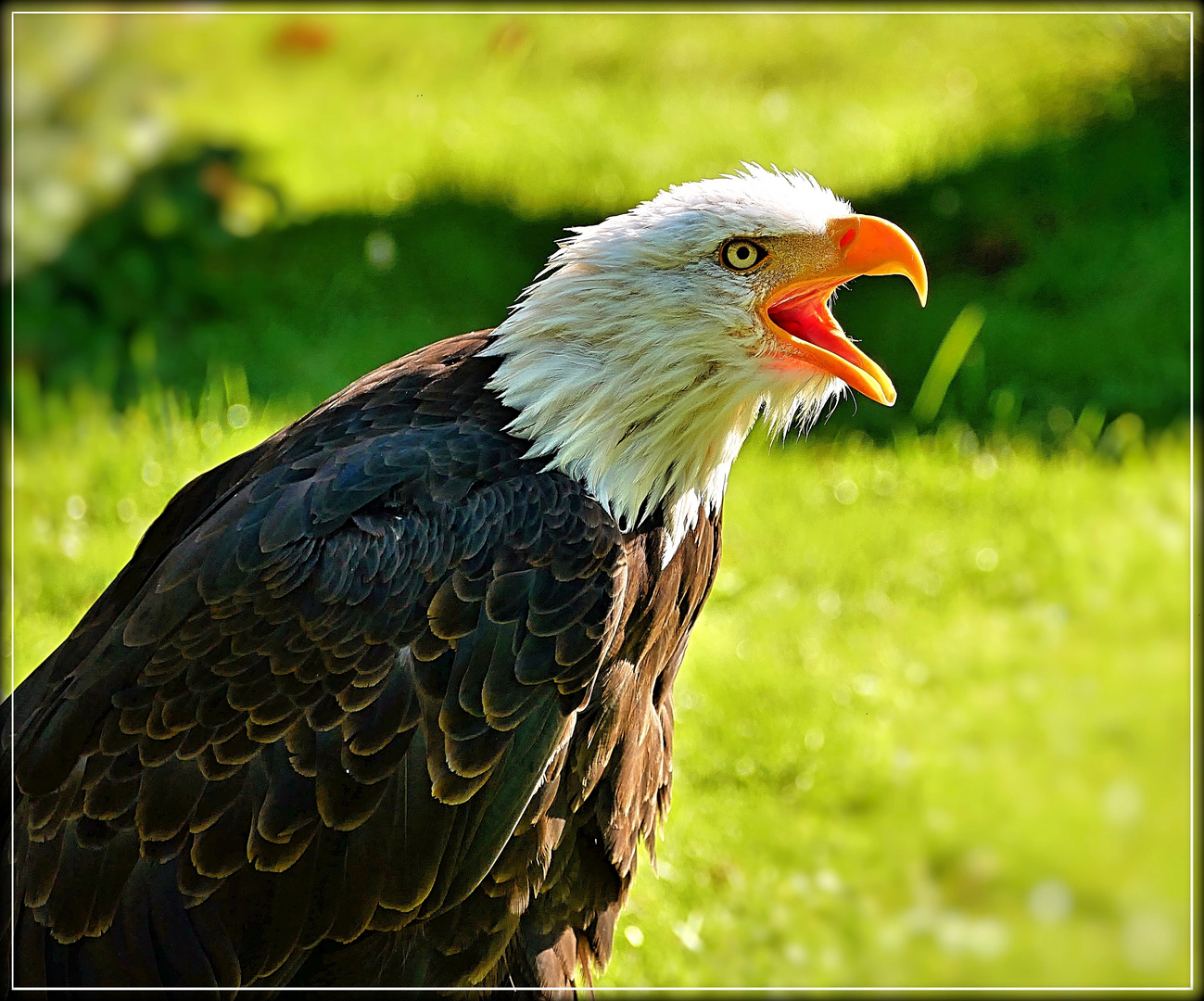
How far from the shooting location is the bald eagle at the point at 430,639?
8.62 ft

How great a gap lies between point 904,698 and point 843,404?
5.97 feet

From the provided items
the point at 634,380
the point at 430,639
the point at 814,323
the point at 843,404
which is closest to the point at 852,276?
the point at 814,323

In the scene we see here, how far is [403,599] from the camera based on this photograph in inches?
103

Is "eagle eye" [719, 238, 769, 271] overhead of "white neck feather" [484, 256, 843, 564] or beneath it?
overhead

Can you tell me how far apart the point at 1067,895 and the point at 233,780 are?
105 inches

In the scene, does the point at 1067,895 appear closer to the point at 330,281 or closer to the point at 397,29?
the point at 330,281

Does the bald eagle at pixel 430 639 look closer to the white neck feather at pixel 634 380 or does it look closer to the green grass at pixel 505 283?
the white neck feather at pixel 634 380

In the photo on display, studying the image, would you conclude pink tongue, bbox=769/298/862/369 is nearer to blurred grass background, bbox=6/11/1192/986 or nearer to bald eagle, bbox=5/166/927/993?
bald eagle, bbox=5/166/927/993

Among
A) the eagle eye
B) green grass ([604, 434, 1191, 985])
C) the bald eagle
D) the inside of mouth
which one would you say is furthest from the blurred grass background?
the eagle eye

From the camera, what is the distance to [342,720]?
262cm

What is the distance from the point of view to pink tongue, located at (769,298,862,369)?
2.88 meters

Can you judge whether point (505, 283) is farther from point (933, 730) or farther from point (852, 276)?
point (852, 276)

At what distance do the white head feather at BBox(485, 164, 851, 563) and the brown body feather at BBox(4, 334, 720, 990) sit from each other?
102mm

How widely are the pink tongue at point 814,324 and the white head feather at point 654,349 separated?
9 centimetres
